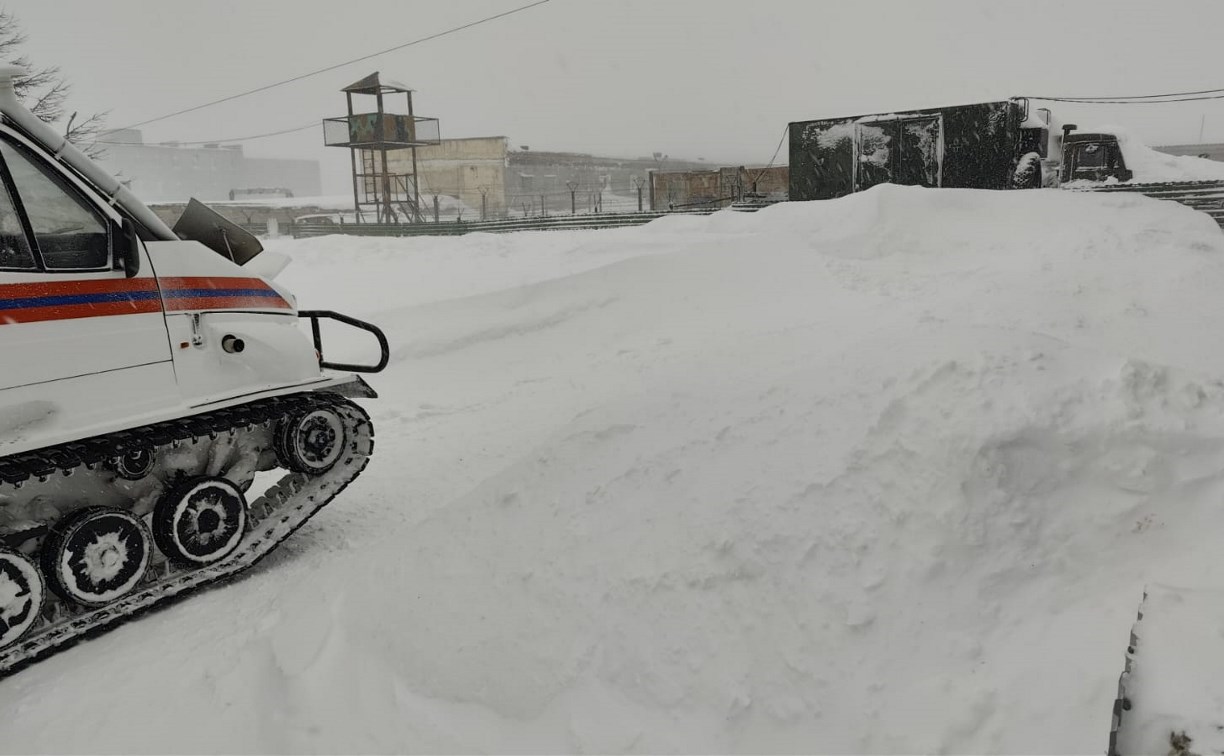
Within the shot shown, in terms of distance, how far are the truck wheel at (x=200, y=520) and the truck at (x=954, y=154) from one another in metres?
16.8

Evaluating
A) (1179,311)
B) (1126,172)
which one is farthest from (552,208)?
(1179,311)

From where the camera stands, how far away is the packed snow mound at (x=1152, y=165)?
20.8 metres

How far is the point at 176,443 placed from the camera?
4910mm

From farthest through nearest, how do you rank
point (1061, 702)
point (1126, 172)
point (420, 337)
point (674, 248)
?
point (1126, 172) < point (674, 248) < point (420, 337) < point (1061, 702)

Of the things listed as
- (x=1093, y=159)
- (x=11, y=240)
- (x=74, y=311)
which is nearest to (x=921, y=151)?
(x=1093, y=159)

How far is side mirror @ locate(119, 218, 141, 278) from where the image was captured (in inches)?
170

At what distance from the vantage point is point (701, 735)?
3.37m

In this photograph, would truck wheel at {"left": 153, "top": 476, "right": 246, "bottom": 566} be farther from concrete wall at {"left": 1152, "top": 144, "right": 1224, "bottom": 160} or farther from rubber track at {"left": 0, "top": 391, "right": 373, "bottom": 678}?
concrete wall at {"left": 1152, "top": 144, "right": 1224, "bottom": 160}

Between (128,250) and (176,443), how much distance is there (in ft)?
4.10

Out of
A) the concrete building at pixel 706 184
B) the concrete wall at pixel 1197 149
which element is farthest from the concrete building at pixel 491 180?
the concrete wall at pixel 1197 149

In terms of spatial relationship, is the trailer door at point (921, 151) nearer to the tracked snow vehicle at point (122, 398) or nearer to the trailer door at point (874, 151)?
the trailer door at point (874, 151)

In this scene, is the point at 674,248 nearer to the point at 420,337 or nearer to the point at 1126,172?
the point at 420,337

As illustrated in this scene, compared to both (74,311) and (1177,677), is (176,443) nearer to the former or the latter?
(74,311)

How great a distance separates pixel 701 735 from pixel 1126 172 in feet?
71.0
